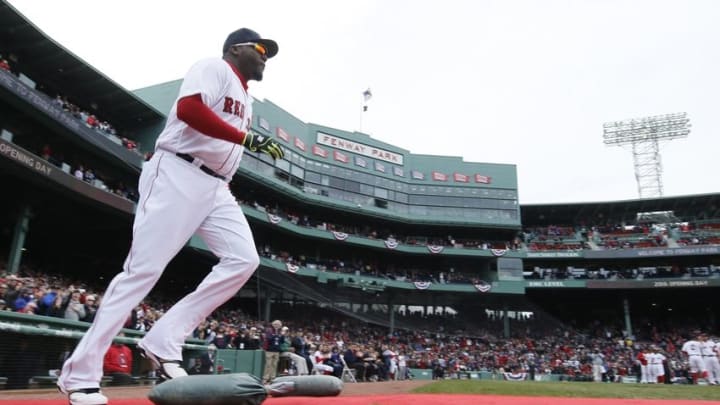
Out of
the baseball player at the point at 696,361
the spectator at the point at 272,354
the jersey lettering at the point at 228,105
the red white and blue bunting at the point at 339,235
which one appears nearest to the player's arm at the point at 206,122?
the jersey lettering at the point at 228,105

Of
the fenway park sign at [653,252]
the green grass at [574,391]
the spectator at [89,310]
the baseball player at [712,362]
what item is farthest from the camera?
the fenway park sign at [653,252]

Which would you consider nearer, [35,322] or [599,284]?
[35,322]

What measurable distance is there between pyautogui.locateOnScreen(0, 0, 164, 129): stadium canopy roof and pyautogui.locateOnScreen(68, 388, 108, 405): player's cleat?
65.8 feet

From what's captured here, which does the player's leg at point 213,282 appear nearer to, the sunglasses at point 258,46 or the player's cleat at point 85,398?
the player's cleat at point 85,398

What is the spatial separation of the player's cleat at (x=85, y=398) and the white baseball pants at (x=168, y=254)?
0.03 metres

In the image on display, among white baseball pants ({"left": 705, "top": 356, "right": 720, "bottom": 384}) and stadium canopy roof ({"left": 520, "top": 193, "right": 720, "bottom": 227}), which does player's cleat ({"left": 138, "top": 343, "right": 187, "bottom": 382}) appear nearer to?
white baseball pants ({"left": 705, "top": 356, "right": 720, "bottom": 384})

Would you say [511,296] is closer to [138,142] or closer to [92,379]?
[138,142]

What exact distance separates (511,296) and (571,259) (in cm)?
532

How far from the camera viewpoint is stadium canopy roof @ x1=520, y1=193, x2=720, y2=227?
130 feet

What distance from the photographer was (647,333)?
120ft

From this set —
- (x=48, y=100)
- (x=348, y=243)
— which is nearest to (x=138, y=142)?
(x=48, y=100)

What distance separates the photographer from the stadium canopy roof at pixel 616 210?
130ft

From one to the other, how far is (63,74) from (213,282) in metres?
24.3

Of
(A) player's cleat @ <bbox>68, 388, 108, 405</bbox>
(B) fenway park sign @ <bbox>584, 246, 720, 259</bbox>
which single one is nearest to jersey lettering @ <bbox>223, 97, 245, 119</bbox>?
(A) player's cleat @ <bbox>68, 388, 108, 405</bbox>
